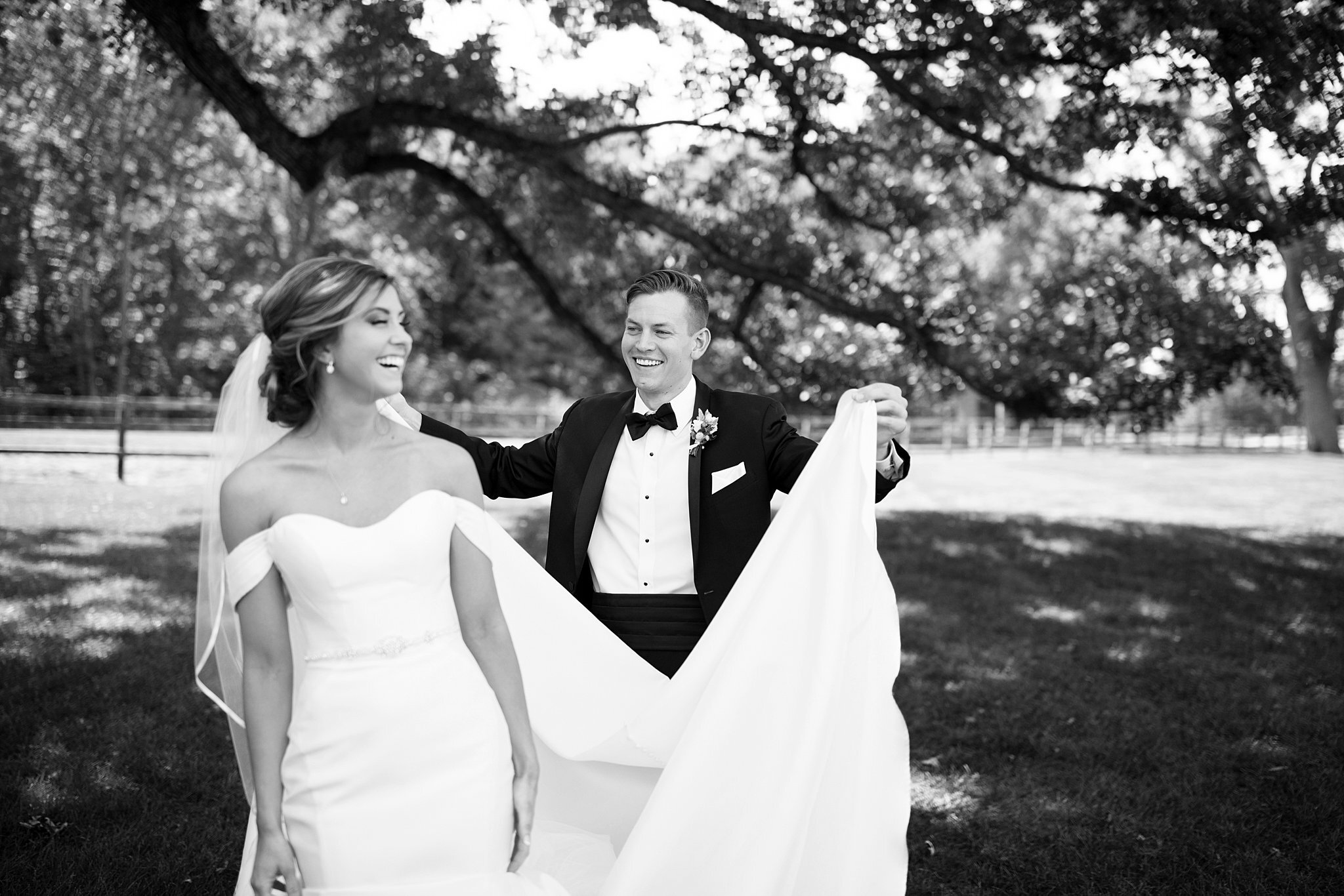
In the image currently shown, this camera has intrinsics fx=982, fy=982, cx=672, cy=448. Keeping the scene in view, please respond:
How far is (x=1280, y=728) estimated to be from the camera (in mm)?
6414

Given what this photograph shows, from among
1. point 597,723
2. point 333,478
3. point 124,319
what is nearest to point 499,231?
point 597,723

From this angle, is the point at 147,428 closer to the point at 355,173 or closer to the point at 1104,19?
the point at 355,173

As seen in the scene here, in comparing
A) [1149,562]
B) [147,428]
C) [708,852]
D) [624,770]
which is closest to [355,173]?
[624,770]

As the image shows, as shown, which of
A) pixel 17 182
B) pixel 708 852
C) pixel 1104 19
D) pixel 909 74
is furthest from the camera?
pixel 17 182

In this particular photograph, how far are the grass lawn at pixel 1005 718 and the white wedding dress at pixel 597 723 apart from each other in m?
1.71

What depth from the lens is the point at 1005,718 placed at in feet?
21.6

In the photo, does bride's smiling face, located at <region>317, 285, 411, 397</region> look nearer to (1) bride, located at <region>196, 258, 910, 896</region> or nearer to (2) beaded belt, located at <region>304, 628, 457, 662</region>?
(1) bride, located at <region>196, 258, 910, 896</region>

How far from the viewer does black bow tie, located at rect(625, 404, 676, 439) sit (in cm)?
418

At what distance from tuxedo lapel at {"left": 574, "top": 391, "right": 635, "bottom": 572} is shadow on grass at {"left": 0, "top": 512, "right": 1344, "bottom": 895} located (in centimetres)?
215

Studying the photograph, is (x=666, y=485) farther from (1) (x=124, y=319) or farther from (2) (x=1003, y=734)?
(1) (x=124, y=319)

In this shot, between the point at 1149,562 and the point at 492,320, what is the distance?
3019 centimetres

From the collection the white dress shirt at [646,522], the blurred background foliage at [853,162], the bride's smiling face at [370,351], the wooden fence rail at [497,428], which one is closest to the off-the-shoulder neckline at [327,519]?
the bride's smiling face at [370,351]

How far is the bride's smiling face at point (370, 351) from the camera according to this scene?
2547 millimetres

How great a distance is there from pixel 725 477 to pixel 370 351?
193 centimetres
